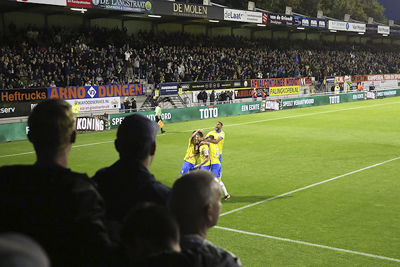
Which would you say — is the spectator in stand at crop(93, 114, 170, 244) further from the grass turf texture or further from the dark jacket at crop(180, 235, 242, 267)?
the grass turf texture

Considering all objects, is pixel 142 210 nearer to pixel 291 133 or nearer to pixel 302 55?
pixel 291 133

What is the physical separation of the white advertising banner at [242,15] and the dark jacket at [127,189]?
154ft

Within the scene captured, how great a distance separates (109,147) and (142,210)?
21906mm

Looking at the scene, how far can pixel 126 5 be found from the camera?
38.3 m

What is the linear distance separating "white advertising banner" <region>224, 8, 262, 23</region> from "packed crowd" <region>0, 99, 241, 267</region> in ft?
155

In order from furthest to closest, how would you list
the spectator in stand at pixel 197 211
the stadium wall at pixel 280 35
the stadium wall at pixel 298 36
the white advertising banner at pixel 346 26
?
the stadium wall at pixel 298 36 → the stadium wall at pixel 280 35 → the white advertising banner at pixel 346 26 → the spectator in stand at pixel 197 211

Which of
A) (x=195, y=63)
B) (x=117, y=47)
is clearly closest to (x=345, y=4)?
(x=195, y=63)

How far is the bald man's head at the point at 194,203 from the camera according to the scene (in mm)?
2768

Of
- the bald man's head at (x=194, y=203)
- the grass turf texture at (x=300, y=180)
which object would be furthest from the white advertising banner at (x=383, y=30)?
the bald man's head at (x=194, y=203)

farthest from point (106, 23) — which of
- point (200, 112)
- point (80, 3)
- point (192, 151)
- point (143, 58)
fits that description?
point (192, 151)

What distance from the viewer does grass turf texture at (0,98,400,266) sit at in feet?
31.6

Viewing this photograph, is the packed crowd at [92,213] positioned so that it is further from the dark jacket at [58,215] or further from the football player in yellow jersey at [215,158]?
the football player in yellow jersey at [215,158]

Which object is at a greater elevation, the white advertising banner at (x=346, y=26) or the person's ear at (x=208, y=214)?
the white advertising banner at (x=346, y=26)

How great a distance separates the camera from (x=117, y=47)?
140 feet
